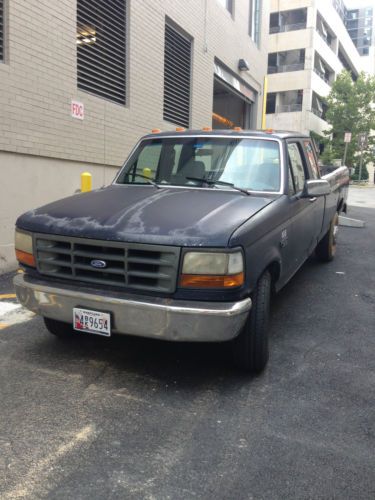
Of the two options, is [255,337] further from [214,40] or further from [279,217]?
[214,40]

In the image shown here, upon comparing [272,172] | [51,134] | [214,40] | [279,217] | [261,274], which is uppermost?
[214,40]

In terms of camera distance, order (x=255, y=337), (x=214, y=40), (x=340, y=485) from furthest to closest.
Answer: (x=214, y=40) → (x=255, y=337) → (x=340, y=485)

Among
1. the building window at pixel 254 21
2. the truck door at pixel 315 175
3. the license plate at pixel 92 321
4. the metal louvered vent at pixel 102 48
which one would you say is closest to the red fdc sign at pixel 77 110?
the metal louvered vent at pixel 102 48

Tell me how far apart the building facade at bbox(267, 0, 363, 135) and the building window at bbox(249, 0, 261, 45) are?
20.6 metres

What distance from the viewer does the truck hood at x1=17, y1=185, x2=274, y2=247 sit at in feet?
10.00

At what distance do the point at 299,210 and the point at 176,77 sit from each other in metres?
8.02

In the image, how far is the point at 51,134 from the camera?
7230mm

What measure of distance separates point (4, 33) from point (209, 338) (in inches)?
217

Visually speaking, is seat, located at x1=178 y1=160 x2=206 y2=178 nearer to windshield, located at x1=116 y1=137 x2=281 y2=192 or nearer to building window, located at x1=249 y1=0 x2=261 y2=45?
windshield, located at x1=116 y1=137 x2=281 y2=192

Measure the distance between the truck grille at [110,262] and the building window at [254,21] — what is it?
15423 mm

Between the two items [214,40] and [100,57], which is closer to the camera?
[100,57]

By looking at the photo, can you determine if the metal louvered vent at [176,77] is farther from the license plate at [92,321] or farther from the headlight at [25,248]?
the license plate at [92,321]

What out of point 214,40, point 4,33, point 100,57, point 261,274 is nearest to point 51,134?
point 4,33

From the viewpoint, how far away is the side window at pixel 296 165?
4583 mm
